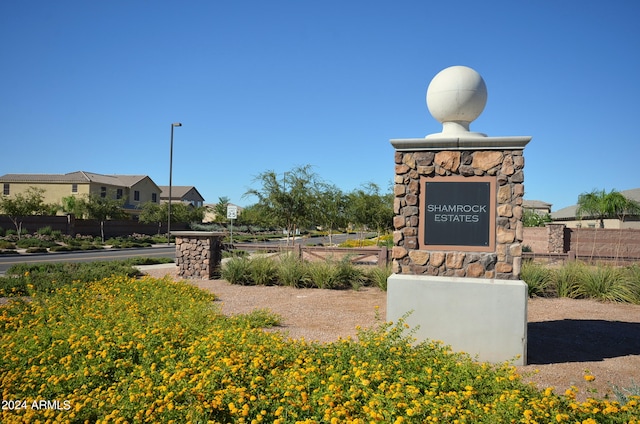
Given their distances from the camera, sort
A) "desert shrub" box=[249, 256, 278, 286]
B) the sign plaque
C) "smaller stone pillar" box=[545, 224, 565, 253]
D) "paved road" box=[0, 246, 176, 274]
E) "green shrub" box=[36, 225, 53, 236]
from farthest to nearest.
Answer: "green shrub" box=[36, 225, 53, 236] → "smaller stone pillar" box=[545, 224, 565, 253] → "paved road" box=[0, 246, 176, 274] → "desert shrub" box=[249, 256, 278, 286] → the sign plaque

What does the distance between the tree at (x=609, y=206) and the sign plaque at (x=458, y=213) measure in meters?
39.3

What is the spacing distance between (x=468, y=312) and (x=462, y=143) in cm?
248

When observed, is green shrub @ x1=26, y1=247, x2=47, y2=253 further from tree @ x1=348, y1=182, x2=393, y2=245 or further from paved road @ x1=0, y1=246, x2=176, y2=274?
tree @ x1=348, y1=182, x2=393, y2=245

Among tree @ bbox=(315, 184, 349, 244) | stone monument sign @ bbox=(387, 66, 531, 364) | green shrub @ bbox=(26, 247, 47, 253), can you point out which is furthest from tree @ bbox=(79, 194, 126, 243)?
stone monument sign @ bbox=(387, 66, 531, 364)

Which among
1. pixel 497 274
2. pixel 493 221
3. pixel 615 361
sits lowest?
pixel 615 361

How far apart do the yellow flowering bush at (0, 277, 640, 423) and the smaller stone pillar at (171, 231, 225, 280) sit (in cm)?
753

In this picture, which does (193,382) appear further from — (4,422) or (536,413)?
(536,413)

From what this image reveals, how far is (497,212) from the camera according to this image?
668 centimetres

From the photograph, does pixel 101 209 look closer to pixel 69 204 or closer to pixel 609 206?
pixel 69 204

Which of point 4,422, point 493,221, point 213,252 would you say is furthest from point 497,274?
point 213,252

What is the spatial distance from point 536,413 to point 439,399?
771mm

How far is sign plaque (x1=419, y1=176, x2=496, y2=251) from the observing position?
6.74 metres

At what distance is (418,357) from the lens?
543 cm

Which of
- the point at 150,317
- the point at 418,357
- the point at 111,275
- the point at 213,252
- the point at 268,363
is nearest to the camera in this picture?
the point at 268,363
